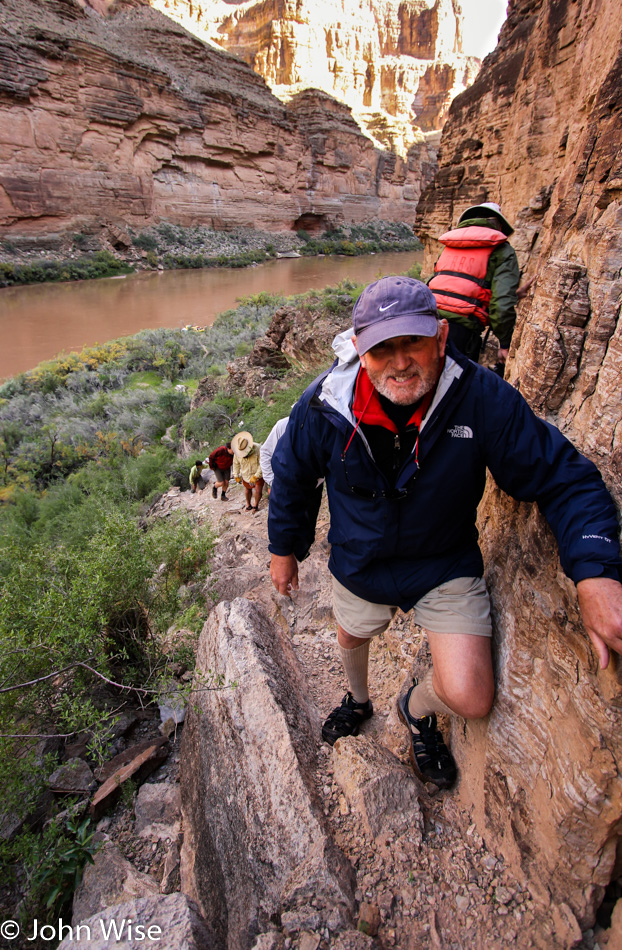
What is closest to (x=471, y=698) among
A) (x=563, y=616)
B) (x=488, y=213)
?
(x=563, y=616)

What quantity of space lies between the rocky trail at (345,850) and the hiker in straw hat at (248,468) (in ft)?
8.18

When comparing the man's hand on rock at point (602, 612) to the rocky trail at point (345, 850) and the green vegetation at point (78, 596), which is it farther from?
the green vegetation at point (78, 596)

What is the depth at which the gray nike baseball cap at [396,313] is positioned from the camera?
1.48 meters

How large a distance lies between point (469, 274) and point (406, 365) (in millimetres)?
1399

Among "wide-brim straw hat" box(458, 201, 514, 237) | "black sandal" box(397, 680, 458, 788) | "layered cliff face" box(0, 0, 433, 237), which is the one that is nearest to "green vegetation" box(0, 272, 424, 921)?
"black sandal" box(397, 680, 458, 788)

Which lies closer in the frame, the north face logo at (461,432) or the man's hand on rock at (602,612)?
the man's hand on rock at (602,612)

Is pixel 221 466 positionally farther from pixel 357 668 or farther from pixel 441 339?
pixel 441 339

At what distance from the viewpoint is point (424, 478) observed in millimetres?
1594

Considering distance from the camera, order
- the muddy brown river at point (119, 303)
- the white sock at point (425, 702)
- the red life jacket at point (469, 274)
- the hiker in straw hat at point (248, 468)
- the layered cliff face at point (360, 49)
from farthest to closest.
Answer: the layered cliff face at point (360, 49)
the muddy brown river at point (119, 303)
the hiker in straw hat at point (248, 468)
the red life jacket at point (469, 274)
the white sock at point (425, 702)

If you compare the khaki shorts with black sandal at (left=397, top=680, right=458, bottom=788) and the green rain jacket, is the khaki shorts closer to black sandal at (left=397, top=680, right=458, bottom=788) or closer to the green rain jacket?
black sandal at (left=397, top=680, right=458, bottom=788)

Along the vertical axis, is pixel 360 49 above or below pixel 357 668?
above

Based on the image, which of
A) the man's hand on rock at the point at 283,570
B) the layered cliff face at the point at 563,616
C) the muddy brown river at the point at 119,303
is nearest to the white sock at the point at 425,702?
the layered cliff face at the point at 563,616

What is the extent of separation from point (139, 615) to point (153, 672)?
0.36 metres

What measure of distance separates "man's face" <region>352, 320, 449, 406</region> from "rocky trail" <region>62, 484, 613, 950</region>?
1.29 meters
